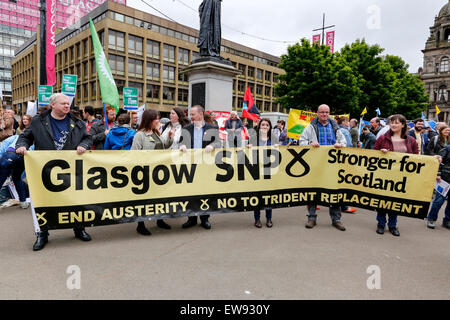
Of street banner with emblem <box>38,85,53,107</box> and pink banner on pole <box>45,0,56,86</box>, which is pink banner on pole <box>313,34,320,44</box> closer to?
pink banner on pole <box>45,0,56,86</box>

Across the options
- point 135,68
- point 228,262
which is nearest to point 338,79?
point 228,262

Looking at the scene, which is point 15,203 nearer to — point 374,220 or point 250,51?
point 374,220

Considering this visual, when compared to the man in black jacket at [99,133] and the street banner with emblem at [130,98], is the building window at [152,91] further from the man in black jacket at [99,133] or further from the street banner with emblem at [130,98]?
the man in black jacket at [99,133]

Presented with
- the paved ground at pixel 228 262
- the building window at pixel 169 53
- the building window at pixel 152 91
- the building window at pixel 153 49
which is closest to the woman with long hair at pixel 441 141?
the paved ground at pixel 228 262

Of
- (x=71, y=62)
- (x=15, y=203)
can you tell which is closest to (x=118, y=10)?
(x=71, y=62)

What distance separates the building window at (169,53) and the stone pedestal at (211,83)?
132 feet

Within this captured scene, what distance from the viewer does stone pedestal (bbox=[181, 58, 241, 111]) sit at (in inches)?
407

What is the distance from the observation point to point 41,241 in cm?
415

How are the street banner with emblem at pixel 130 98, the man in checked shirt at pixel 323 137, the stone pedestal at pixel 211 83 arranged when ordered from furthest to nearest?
the street banner with emblem at pixel 130 98, the stone pedestal at pixel 211 83, the man in checked shirt at pixel 323 137

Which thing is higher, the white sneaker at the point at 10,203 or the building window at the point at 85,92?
the building window at the point at 85,92

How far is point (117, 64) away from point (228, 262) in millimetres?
44141

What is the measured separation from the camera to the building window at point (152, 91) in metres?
46.5


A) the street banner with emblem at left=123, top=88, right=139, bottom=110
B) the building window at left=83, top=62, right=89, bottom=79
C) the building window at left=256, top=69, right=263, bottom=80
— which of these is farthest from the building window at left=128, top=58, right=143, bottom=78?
the street banner with emblem at left=123, top=88, right=139, bottom=110
